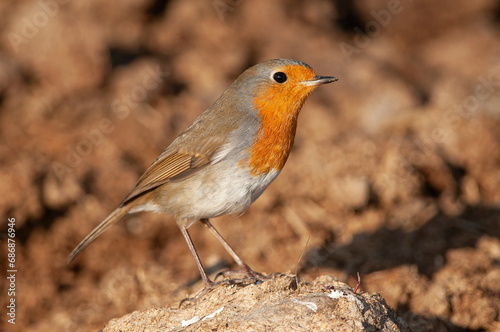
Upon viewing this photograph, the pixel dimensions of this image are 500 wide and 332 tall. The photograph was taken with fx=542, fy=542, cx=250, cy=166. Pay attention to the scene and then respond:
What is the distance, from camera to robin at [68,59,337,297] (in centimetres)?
396

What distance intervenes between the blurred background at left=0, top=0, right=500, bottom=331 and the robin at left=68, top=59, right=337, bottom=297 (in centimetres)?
85

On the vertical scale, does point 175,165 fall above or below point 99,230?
above

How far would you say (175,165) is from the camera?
4336 mm

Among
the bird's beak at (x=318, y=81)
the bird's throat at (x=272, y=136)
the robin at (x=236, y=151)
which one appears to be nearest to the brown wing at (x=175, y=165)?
the robin at (x=236, y=151)

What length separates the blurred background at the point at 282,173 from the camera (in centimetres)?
492

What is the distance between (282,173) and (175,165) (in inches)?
91.2

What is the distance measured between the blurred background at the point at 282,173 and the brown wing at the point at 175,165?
0.94 m

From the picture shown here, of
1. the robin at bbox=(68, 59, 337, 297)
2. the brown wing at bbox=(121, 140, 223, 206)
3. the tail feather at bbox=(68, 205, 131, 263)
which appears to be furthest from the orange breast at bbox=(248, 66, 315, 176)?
the tail feather at bbox=(68, 205, 131, 263)

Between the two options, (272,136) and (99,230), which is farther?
(99,230)

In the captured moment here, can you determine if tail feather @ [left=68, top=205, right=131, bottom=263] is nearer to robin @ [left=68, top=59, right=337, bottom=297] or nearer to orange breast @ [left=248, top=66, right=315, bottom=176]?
robin @ [left=68, top=59, right=337, bottom=297]

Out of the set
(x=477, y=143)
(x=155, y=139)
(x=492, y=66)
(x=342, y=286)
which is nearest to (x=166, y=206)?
(x=342, y=286)

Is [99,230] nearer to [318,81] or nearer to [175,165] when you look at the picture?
[175,165]

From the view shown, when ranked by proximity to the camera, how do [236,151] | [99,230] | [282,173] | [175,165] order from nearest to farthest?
[236,151]
[175,165]
[99,230]
[282,173]

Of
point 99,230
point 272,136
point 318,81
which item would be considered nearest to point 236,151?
point 272,136
